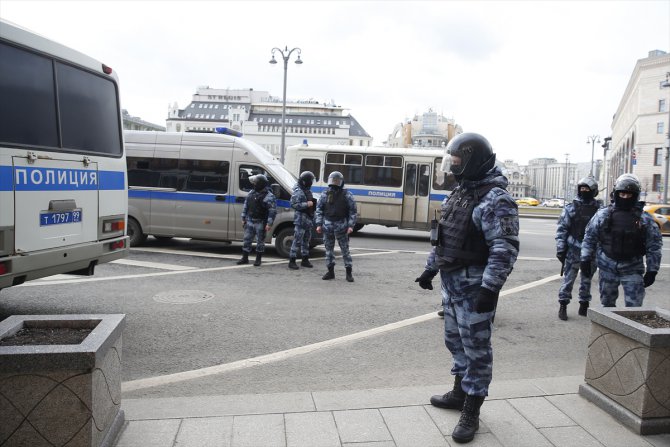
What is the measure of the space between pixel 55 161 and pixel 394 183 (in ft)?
38.8

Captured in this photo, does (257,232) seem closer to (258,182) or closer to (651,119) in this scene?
(258,182)

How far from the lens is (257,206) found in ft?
33.6

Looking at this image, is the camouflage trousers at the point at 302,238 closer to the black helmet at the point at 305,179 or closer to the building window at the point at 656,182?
the black helmet at the point at 305,179

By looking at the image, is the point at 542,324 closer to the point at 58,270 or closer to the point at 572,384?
the point at 572,384

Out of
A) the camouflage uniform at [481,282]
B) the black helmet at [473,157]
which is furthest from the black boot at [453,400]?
the black helmet at [473,157]

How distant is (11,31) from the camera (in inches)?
198

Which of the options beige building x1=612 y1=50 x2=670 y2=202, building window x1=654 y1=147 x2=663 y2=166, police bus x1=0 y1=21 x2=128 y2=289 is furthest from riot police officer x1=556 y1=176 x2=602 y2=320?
building window x1=654 y1=147 x2=663 y2=166

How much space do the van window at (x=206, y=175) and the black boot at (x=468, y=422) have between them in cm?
897

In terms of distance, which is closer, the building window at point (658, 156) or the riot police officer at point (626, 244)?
the riot police officer at point (626, 244)

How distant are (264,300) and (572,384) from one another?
429 centimetres

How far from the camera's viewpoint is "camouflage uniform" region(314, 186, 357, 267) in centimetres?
911

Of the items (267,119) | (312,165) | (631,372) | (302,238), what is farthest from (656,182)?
(267,119)

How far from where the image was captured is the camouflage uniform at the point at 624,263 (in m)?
5.48

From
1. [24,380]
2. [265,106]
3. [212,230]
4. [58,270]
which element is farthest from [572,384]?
[265,106]
